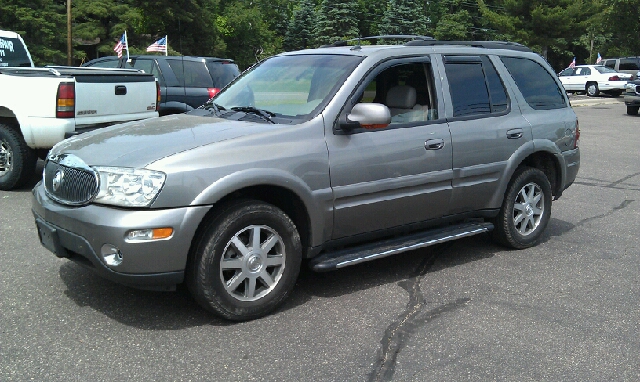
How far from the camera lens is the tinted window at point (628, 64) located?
3816 cm

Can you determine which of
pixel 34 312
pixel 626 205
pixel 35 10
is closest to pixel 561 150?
pixel 626 205

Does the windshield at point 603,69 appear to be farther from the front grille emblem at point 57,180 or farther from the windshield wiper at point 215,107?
the front grille emblem at point 57,180

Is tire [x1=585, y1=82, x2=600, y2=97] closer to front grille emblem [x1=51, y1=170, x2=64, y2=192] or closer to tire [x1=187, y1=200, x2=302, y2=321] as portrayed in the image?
tire [x1=187, y1=200, x2=302, y2=321]

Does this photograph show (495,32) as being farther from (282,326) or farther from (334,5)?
(282,326)

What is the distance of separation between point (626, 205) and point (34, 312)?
6.82 metres

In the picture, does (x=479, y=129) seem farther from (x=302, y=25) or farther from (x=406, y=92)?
(x=302, y=25)

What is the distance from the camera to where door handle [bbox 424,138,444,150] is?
516cm

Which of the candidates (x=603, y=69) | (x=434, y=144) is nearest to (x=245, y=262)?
(x=434, y=144)

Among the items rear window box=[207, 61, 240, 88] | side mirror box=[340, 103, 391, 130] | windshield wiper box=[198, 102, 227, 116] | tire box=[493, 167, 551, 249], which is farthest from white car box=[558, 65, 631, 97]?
side mirror box=[340, 103, 391, 130]

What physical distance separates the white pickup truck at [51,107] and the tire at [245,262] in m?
4.23

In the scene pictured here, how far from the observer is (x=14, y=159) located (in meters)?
8.07

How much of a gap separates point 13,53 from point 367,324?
8498mm

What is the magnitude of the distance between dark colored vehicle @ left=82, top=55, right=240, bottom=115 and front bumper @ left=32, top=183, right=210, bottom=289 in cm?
801

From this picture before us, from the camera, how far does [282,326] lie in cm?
430
